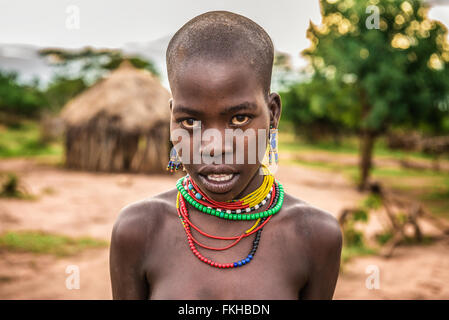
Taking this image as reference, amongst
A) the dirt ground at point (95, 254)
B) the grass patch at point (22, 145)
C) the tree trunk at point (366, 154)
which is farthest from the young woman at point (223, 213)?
the grass patch at point (22, 145)

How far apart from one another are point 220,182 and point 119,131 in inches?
539

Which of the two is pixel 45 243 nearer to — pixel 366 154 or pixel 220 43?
pixel 220 43

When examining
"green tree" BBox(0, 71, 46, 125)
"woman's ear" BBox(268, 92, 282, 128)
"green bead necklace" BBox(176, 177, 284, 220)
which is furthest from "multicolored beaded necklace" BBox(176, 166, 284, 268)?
"green tree" BBox(0, 71, 46, 125)

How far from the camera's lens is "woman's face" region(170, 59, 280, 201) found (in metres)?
1.30

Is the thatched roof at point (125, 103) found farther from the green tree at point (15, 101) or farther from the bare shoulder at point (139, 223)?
the green tree at point (15, 101)

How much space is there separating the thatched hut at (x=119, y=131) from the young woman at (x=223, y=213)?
1289 centimetres

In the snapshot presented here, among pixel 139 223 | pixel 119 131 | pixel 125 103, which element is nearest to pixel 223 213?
pixel 139 223

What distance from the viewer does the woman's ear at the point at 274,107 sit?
58.7 inches

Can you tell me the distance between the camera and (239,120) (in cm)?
135

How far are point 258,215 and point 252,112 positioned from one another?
1.40 ft

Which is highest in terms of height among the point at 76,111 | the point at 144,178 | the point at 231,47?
the point at 231,47
